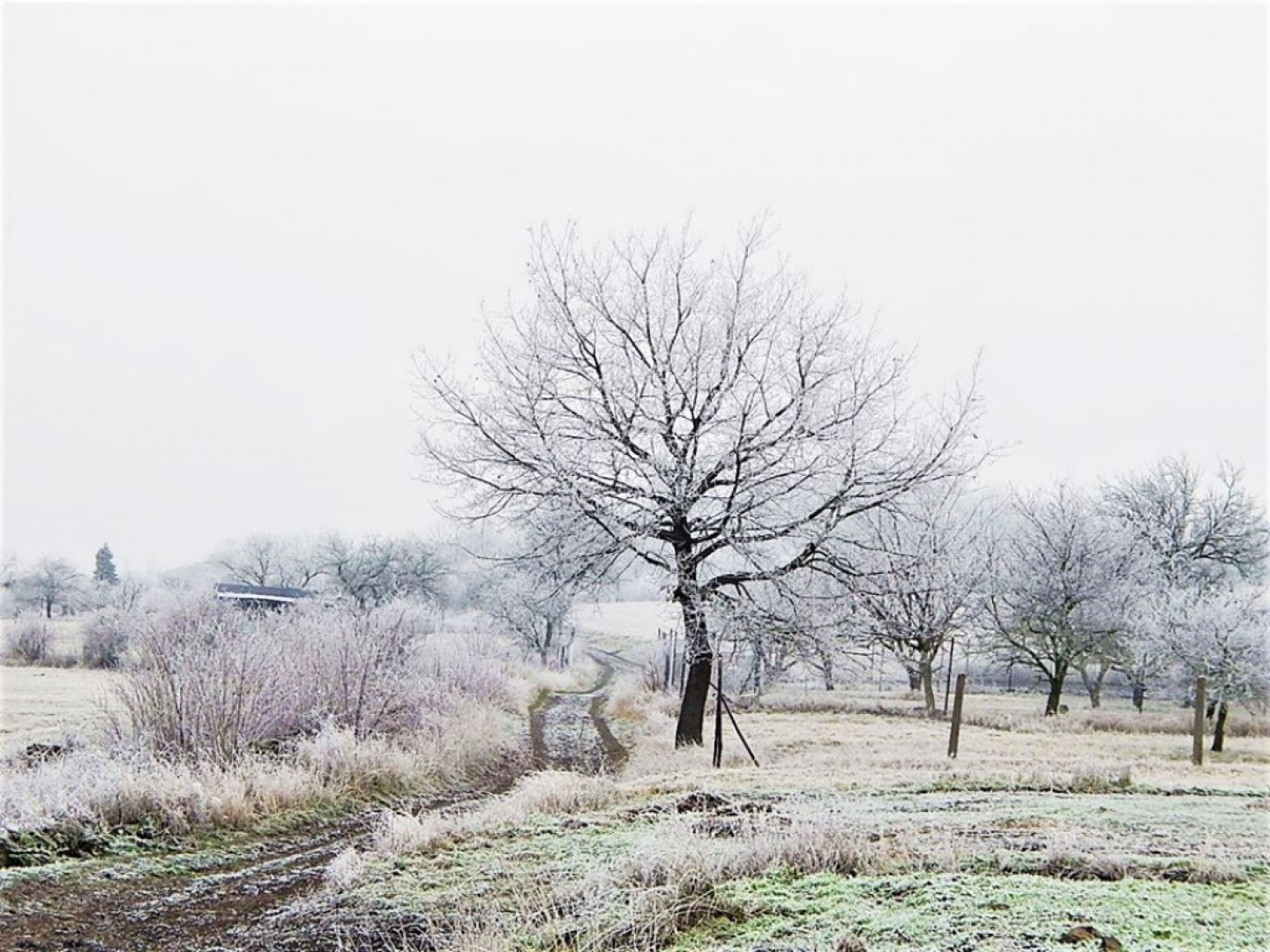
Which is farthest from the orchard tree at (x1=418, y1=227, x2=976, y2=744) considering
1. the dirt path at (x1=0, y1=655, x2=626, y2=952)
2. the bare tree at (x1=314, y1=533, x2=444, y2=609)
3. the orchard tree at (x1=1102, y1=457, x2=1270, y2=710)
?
the bare tree at (x1=314, y1=533, x2=444, y2=609)

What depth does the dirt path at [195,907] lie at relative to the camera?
637cm

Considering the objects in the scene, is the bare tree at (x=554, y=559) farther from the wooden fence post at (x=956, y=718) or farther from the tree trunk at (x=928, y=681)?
the tree trunk at (x=928, y=681)

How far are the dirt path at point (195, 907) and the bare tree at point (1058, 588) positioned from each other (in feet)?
98.4

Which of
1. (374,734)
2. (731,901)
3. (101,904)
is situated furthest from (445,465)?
(731,901)

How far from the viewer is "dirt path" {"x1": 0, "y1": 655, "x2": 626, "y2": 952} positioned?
20.9 feet

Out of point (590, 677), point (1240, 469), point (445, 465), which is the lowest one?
point (590, 677)

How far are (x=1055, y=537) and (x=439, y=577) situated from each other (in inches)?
1660

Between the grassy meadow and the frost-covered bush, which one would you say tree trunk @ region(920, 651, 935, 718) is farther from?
the grassy meadow

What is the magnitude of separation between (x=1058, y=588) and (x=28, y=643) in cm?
4560

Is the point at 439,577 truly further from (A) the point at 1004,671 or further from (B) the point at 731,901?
(B) the point at 731,901

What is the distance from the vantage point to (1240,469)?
42969 millimetres

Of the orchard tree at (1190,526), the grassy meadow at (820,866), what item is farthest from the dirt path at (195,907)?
the orchard tree at (1190,526)

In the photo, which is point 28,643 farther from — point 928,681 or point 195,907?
point 195,907

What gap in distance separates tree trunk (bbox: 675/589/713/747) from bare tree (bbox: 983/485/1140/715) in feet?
62.5
